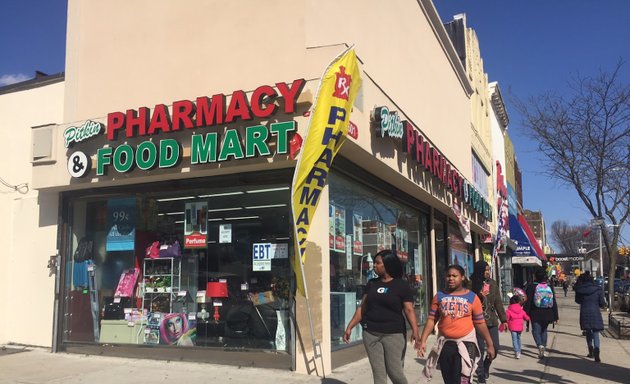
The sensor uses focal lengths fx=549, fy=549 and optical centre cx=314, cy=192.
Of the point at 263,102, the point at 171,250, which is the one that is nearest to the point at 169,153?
the point at 263,102

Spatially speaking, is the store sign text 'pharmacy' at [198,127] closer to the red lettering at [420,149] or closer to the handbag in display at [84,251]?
the handbag in display at [84,251]

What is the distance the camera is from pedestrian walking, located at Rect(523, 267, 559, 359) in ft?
35.3

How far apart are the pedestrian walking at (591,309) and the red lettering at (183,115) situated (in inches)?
314

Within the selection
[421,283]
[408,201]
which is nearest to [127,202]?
[408,201]

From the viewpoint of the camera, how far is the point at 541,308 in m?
10.8

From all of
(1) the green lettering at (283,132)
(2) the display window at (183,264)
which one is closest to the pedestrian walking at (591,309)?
(2) the display window at (183,264)

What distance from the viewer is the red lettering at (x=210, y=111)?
837 cm

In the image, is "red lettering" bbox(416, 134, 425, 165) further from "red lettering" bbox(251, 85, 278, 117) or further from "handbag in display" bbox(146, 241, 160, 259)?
"handbag in display" bbox(146, 241, 160, 259)

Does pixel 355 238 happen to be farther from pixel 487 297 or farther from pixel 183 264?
pixel 183 264

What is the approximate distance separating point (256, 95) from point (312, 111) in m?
1.12

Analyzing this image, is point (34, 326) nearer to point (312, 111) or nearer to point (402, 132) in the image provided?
point (312, 111)

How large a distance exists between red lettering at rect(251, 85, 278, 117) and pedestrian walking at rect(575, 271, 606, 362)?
23.1ft

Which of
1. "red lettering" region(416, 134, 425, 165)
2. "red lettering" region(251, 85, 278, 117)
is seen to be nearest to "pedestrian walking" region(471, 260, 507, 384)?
"red lettering" region(416, 134, 425, 165)

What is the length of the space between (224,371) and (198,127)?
3.76m
